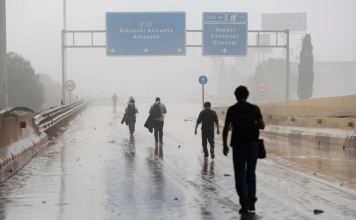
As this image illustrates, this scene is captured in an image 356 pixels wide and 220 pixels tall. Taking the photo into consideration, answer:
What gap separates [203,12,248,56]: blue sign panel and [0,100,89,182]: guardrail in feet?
70.0

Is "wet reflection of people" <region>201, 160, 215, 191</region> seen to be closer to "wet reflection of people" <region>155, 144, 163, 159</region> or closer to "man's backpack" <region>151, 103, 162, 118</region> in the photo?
"wet reflection of people" <region>155, 144, 163, 159</region>

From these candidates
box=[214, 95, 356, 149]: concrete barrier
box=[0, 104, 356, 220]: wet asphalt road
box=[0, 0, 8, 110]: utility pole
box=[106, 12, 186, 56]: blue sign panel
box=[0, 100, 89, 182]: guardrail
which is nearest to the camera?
box=[0, 104, 356, 220]: wet asphalt road

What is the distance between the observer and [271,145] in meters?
21.2

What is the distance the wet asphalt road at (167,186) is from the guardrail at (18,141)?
0.31 metres

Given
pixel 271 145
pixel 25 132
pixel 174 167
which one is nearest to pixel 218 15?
pixel 271 145

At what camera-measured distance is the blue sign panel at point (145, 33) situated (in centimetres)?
4181

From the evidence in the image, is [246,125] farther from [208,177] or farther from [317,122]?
[317,122]

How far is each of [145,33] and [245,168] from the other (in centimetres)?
3439

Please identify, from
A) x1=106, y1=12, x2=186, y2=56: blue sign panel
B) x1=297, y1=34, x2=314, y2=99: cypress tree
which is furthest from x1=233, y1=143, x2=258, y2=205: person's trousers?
x1=297, y1=34, x2=314, y2=99: cypress tree

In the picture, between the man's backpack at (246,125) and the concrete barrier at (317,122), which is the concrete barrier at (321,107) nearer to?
the concrete barrier at (317,122)

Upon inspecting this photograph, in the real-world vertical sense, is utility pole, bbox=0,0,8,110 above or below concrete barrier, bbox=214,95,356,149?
above

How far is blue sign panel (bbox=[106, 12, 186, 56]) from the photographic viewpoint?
4181cm

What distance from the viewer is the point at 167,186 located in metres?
10.8

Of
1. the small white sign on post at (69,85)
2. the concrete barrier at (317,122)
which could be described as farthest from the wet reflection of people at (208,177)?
the small white sign on post at (69,85)
